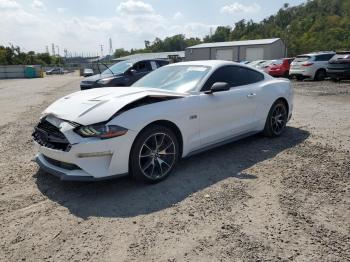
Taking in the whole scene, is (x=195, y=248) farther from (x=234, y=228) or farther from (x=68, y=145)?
(x=68, y=145)

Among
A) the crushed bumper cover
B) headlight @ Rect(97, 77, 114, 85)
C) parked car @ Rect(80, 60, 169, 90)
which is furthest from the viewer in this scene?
parked car @ Rect(80, 60, 169, 90)

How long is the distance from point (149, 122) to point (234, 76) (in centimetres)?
212

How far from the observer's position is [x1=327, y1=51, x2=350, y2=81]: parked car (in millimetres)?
16906

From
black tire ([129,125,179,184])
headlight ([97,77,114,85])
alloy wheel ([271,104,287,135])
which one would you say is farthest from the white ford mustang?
headlight ([97,77,114,85])

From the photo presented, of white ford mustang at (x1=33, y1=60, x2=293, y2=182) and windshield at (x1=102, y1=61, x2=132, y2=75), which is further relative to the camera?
windshield at (x1=102, y1=61, x2=132, y2=75)

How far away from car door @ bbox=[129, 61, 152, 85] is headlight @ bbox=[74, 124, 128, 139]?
8600mm

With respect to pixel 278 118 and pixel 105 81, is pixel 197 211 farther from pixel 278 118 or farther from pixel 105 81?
pixel 105 81

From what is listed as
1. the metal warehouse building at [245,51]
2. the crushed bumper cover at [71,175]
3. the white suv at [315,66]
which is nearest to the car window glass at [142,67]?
the crushed bumper cover at [71,175]

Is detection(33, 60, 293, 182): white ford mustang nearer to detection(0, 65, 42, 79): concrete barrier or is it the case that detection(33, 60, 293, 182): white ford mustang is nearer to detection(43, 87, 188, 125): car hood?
detection(43, 87, 188, 125): car hood

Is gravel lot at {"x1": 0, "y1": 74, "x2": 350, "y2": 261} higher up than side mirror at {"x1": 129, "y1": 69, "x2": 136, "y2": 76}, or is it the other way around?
side mirror at {"x1": 129, "y1": 69, "x2": 136, "y2": 76}

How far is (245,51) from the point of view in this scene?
53.3m

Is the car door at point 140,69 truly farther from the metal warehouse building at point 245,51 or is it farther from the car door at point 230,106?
the metal warehouse building at point 245,51

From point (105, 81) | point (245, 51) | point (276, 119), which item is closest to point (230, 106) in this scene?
point (276, 119)

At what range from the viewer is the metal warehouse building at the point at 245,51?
50750mm
